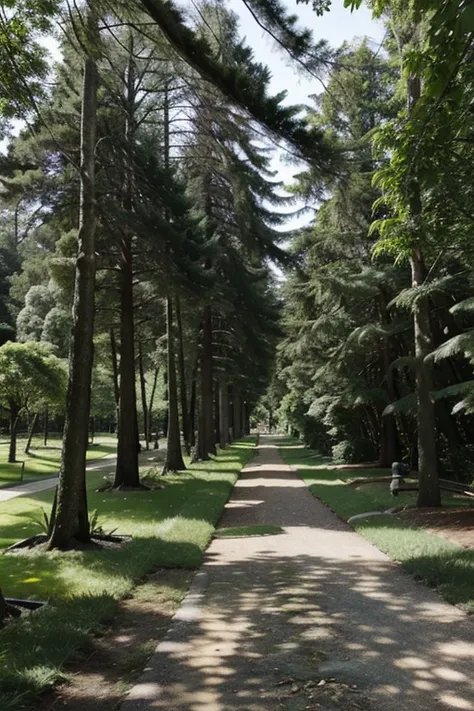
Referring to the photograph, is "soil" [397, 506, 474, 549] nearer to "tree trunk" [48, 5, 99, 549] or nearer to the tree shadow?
the tree shadow

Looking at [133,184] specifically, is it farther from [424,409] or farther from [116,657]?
[116,657]

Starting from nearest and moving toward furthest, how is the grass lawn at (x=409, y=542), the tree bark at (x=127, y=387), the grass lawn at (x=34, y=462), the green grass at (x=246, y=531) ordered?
1. the grass lawn at (x=409, y=542)
2. the green grass at (x=246, y=531)
3. the tree bark at (x=127, y=387)
4. the grass lawn at (x=34, y=462)

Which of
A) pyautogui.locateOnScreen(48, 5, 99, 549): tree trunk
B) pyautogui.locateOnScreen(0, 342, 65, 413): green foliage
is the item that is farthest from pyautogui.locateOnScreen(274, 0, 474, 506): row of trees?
pyautogui.locateOnScreen(0, 342, 65, 413): green foliage

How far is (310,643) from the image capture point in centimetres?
500

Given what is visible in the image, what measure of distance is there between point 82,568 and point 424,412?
8707 millimetres

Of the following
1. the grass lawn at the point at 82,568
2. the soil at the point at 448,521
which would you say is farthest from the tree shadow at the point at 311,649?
the soil at the point at 448,521

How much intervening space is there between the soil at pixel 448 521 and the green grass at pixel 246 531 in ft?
8.92

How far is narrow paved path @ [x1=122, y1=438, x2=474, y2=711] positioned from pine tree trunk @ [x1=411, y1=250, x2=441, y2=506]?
4.84 metres

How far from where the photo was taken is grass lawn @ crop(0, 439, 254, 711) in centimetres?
453

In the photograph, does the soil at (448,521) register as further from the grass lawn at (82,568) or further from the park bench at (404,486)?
the grass lawn at (82,568)

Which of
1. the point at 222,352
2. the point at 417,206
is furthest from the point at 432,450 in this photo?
the point at 222,352

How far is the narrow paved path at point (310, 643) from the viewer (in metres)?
3.95

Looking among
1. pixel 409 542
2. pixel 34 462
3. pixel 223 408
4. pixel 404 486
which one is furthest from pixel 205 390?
pixel 409 542

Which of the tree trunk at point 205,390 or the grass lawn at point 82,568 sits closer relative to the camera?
the grass lawn at point 82,568
